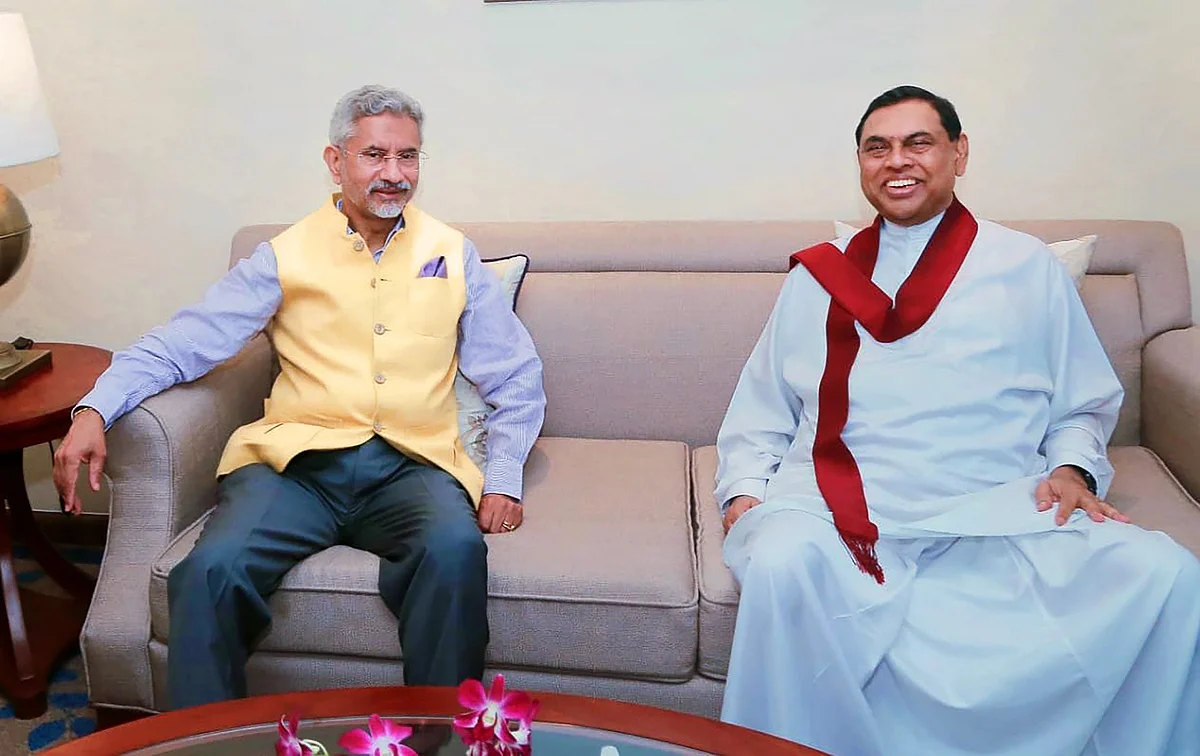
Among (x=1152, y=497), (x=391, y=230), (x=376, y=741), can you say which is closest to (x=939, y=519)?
(x=1152, y=497)

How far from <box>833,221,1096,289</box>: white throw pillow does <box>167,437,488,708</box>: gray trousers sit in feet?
3.56

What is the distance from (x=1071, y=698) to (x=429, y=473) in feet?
3.91

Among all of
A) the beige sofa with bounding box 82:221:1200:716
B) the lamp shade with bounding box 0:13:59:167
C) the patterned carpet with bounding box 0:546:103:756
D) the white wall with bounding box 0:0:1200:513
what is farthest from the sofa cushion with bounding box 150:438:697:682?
the white wall with bounding box 0:0:1200:513

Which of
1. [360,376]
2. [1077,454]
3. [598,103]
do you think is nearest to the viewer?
[1077,454]

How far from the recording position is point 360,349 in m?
2.15

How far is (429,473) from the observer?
2.10 metres

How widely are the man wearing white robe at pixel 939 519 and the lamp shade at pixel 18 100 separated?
1.62 meters

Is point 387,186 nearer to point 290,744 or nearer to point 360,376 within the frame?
point 360,376

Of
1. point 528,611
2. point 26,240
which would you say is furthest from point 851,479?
point 26,240

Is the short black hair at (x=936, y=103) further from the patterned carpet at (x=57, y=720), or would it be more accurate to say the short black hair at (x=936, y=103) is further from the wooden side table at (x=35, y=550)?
the patterned carpet at (x=57, y=720)

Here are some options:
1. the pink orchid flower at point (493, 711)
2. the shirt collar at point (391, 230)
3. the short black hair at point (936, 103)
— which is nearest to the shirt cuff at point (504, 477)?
the shirt collar at point (391, 230)

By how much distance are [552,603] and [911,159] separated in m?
1.05

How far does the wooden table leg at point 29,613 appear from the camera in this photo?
2225mm

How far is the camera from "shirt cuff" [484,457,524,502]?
209 cm
